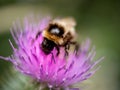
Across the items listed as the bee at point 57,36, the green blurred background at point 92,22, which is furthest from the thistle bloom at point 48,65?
the green blurred background at point 92,22

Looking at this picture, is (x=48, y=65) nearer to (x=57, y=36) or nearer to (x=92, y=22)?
(x=57, y=36)

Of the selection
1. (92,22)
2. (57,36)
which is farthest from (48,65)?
(92,22)

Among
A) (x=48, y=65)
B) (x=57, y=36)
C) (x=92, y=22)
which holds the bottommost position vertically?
(x=48, y=65)

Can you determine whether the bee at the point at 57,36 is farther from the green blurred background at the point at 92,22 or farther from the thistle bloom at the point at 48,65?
the green blurred background at the point at 92,22

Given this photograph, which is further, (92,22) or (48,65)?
(92,22)

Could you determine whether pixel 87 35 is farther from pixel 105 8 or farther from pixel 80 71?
pixel 80 71

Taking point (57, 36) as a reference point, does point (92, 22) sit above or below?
above
